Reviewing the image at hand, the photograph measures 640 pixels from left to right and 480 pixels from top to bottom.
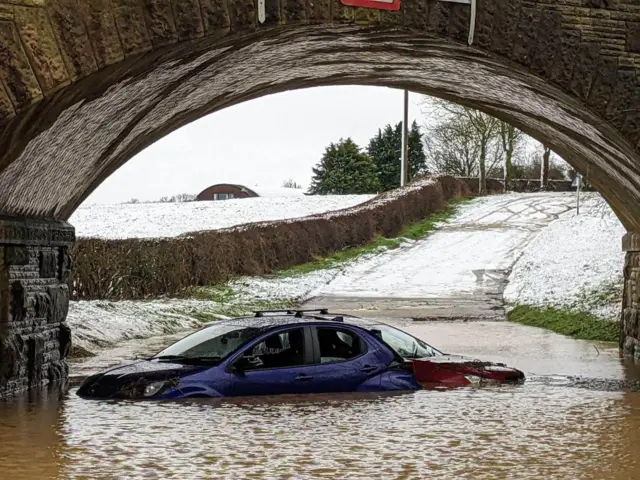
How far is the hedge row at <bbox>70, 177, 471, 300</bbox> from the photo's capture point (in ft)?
92.2

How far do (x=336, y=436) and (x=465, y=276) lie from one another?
27.1 meters

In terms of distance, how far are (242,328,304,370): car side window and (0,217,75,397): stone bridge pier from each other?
103 inches

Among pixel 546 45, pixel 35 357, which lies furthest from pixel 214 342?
pixel 546 45

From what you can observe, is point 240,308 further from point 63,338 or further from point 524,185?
point 524,185

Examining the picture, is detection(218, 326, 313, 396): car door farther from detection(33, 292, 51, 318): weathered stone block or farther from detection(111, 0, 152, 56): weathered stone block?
detection(111, 0, 152, 56): weathered stone block

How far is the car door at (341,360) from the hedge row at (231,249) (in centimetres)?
680

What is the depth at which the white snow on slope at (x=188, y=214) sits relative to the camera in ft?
146

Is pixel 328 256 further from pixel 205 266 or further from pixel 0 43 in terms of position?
pixel 0 43

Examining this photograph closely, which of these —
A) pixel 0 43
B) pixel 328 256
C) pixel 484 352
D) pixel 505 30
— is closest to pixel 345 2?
pixel 505 30

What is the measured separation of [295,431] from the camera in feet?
32.7

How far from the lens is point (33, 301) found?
12125 mm

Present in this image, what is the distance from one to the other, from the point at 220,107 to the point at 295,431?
6.16 meters

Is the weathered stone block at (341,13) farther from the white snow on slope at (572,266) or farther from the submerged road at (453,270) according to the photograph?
the submerged road at (453,270)

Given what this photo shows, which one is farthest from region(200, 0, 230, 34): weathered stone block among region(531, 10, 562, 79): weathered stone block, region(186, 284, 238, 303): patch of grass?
region(186, 284, 238, 303): patch of grass
